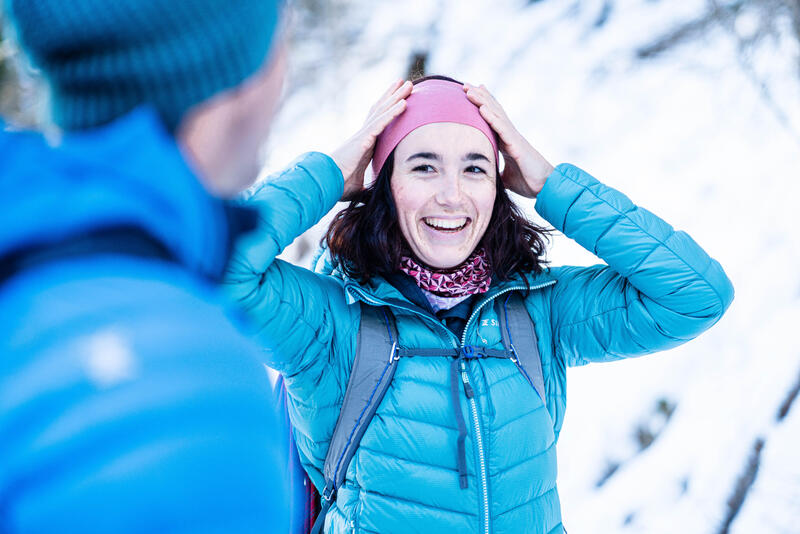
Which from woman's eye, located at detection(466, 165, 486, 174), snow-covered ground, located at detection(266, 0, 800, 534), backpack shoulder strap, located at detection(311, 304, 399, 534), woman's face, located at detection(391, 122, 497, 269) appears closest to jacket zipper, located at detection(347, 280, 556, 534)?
backpack shoulder strap, located at detection(311, 304, 399, 534)

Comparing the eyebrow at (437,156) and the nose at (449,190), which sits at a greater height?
the eyebrow at (437,156)

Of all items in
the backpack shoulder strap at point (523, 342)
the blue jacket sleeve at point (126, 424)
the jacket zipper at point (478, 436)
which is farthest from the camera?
the backpack shoulder strap at point (523, 342)

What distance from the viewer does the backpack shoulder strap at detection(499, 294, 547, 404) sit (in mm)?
1938

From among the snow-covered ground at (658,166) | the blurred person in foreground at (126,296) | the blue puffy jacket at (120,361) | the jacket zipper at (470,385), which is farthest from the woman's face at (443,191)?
the snow-covered ground at (658,166)

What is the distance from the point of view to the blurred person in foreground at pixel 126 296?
418 millimetres

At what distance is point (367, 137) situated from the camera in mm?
2299

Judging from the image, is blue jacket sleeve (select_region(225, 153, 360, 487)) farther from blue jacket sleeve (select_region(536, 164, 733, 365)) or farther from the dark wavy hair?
blue jacket sleeve (select_region(536, 164, 733, 365))

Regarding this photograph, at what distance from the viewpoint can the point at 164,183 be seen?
54 centimetres

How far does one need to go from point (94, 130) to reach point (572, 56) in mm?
7718

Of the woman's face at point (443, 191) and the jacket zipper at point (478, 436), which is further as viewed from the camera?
the woman's face at point (443, 191)

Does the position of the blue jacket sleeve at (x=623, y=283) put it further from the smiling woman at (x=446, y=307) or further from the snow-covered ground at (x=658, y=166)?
the snow-covered ground at (x=658, y=166)

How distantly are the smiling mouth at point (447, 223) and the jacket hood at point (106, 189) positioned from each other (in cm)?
162

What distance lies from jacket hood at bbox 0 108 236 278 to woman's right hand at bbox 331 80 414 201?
171 centimetres

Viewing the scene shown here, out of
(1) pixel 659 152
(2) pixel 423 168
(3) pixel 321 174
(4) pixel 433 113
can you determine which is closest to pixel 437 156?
(2) pixel 423 168
